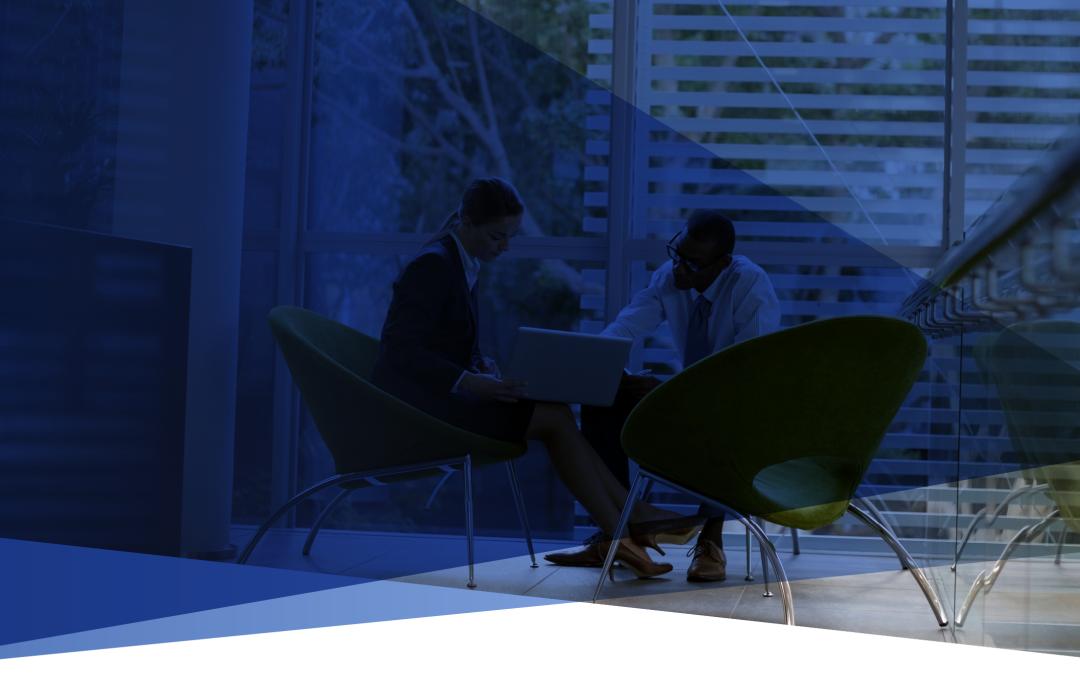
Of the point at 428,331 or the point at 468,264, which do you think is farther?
the point at 468,264

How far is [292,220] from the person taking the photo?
4.35 metres

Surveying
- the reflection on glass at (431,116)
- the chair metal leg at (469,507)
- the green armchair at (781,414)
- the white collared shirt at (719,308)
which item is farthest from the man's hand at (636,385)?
the reflection on glass at (431,116)

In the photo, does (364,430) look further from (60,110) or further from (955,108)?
(955,108)

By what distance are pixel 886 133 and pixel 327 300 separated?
219 cm

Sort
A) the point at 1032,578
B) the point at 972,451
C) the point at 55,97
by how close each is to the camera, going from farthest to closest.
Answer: the point at 55,97 → the point at 972,451 → the point at 1032,578

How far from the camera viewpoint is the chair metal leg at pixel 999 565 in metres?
1.47

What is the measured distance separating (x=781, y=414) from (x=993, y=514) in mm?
688

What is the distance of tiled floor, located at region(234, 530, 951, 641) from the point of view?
2760 mm

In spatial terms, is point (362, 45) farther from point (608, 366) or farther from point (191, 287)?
point (608, 366)

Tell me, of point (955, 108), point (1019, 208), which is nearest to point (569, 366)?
point (1019, 208)

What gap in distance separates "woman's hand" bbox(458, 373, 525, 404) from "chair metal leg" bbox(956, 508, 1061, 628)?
1.27 meters

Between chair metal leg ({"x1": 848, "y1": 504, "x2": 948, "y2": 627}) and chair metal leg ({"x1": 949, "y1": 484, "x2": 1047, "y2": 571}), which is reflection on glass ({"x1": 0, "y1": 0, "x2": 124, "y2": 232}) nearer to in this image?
chair metal leg ({"x1": 848, "y1": 504, "x2": 948, "y2": 627})

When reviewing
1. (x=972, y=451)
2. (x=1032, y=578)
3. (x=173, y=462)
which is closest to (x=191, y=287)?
(x=173, y=462)

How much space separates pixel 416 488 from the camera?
4.41 meters
